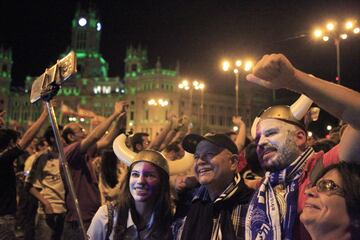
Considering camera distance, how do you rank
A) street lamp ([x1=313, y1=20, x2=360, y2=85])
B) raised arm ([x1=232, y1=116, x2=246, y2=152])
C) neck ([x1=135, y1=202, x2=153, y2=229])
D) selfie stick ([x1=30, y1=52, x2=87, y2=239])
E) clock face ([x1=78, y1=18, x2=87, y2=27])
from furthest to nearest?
clock face ([x1=78, y1=18, x2=87, y2=27]) → street lamp ([x1=313, y1=20, x2=360, y2=85]) → raised arm ([x1=232, y1=116, x2=246, y2=152]) → neck ([x1=135, y1=202, x2=153, y2=229]) → selfie stick ([x1=30, y1=52, x2=87, y2=239])

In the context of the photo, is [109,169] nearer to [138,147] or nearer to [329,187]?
[138,147]

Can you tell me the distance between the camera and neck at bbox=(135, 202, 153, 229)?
3.09 meters

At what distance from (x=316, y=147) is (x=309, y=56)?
2405 centimetres

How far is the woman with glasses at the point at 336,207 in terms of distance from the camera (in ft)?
5.65

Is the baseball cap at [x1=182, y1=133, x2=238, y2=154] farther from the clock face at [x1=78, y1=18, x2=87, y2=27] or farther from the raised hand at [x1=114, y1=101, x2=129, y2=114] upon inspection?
the clock face at [x1=78, y1=18, x2=87, y2=27]

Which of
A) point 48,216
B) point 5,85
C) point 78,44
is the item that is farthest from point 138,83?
point 48,216

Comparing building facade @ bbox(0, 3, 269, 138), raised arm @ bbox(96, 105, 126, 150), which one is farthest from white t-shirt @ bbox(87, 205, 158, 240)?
building facade @ bbox(0, 3, 269, 138)

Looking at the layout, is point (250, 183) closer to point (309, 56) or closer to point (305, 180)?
point (305, 180)

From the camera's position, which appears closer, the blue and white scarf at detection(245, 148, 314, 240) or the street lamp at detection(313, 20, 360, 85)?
the blue and white scarf at detection(245, 148, 314, 240)

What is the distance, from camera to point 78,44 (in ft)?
297

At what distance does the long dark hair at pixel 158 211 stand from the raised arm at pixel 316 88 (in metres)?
1.51

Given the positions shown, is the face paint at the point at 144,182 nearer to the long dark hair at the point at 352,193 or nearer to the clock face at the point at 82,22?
the long dark hair at the point at 352,193

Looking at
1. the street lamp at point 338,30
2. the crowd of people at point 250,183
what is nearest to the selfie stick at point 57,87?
the crowd of people at point 250,183

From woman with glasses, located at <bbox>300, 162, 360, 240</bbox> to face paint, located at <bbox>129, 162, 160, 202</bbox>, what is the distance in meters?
1.48
